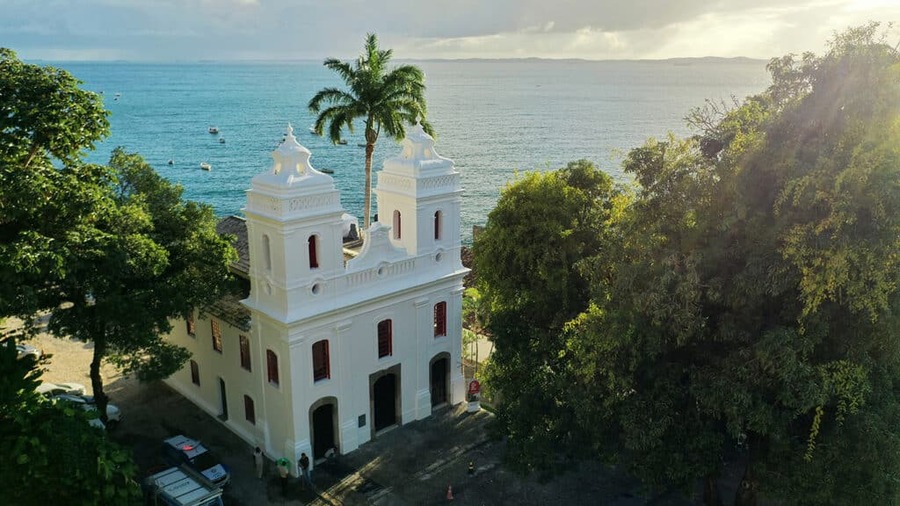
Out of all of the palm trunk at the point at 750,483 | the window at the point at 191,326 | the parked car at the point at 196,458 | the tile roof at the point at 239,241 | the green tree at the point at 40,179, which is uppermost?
the green tree at the point at 40,179

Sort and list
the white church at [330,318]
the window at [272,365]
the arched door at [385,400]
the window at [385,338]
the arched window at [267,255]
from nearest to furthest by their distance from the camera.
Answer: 1. the white church at [330,318]
2. the arched window at [267,255]
3. the window at [272,365]
4. the window at [385,338]
5. the arched door at [385,400]

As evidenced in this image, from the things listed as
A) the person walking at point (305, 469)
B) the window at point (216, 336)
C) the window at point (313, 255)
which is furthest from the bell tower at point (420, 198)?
the person walking at point (305, 469)

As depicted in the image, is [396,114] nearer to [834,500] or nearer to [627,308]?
[627,308]

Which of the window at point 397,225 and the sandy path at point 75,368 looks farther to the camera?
the sandy path at point 75,368

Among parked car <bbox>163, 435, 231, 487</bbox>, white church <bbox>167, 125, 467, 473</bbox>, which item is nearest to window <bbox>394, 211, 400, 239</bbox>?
white church <bbox>167, 125, 467, 473</bbox>

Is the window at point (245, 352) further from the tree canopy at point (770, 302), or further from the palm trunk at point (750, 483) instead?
the palm trunk at point (750, 483)

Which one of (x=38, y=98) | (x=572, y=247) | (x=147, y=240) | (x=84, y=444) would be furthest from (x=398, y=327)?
(x=38, y=98)

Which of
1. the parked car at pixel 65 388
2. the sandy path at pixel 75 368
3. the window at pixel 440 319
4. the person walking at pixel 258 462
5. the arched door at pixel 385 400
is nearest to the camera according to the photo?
the person walking at pixel 258 462

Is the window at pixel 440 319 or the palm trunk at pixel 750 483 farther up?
the window at pixel 440 319
